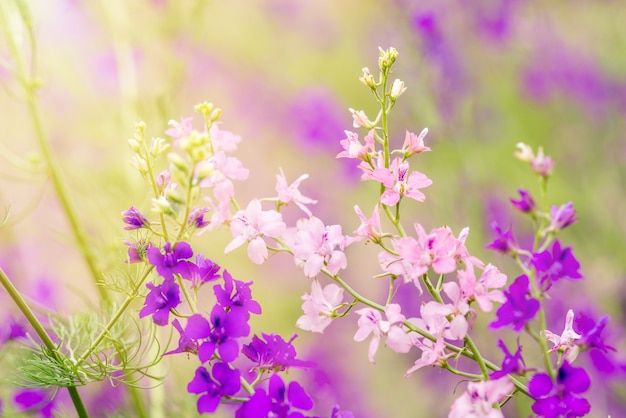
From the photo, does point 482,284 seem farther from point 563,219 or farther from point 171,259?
point 171,259

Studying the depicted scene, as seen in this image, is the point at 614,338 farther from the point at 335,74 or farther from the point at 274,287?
the point at 335,74

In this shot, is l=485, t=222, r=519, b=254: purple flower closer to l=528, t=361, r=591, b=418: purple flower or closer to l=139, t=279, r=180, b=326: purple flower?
l=528, t=361, r=591, b=418: purple flower

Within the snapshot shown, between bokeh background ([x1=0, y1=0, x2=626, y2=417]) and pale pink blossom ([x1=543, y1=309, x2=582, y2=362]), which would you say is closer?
pale pink blossom ([x1=543, y1=309, x2=582, y2=362])

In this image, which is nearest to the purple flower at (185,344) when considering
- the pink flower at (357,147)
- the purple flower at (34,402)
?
the pink flower at (357,147)

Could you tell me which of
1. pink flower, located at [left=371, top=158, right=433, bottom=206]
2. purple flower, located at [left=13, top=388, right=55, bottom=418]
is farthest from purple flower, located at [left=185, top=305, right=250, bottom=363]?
purple flower, located at [left=13, top=388, right=55, bottom=418]

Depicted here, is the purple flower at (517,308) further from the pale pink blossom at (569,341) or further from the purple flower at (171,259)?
the purple flower at (171,259)

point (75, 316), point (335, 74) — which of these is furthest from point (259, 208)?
point (335, 74)
